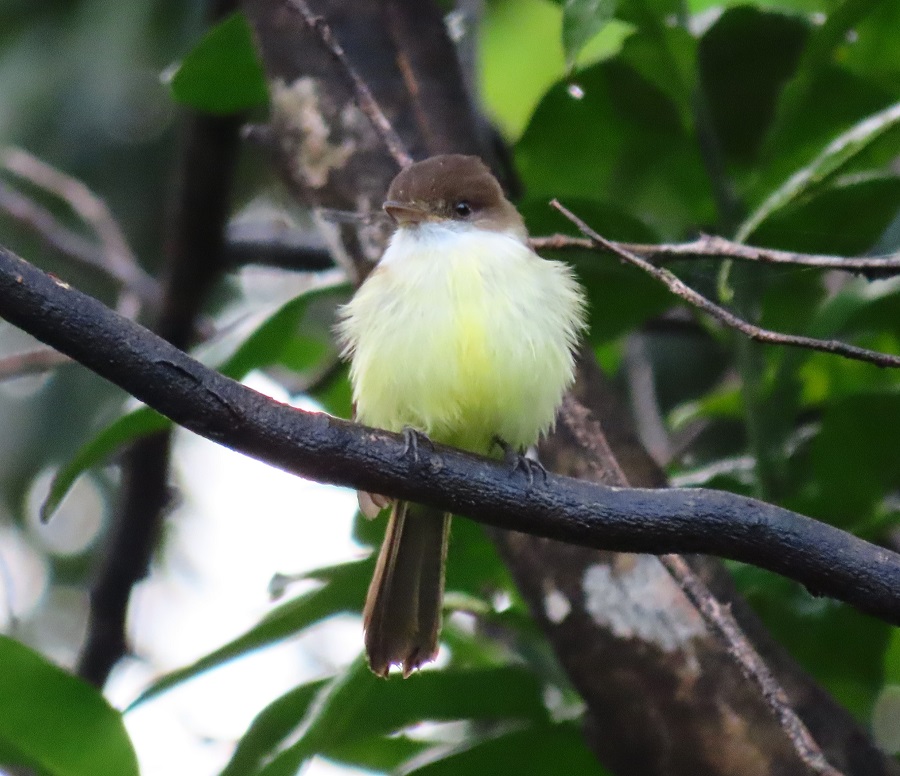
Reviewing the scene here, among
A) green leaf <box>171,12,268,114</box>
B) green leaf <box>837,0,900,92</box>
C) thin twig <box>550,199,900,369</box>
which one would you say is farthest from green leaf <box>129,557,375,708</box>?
green leaf <box>837,0,900,92</box>

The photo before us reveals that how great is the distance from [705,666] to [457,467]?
1002 millimetres

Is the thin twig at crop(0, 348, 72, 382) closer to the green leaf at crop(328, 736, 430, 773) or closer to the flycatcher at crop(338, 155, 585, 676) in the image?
the flycatcher at crop(338, 155, 585, 676)

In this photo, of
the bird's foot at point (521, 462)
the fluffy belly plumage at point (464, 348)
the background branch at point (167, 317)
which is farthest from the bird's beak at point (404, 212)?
the background branch at point (167, 317)

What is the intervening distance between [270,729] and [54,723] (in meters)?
0.51

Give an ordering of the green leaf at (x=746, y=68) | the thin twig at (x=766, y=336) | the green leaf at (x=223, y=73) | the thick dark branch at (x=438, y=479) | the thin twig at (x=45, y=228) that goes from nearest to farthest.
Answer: the thick dark branch at (x=438, y=479) < the thin twig at (x=766, y=336) < the green leaf at (x=746, y=68) < the green leaf at (x=223, y=73) < the thin twig at (x=45, y=228)

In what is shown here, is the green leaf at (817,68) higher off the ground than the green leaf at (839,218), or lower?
higher

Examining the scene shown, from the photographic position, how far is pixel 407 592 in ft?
9.92

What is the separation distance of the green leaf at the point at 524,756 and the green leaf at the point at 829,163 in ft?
→ 3.92

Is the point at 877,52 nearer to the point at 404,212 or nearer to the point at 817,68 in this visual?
the point at 817,68

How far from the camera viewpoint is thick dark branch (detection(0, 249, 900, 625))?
1841mm

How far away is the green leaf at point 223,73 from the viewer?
3680 mm

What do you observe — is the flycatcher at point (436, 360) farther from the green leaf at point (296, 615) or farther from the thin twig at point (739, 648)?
the thin twig at point (739, 648)

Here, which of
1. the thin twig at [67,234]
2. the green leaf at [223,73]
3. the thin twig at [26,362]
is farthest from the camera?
the thin twig at [67,234]

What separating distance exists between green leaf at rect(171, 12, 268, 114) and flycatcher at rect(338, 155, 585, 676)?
768 mm
